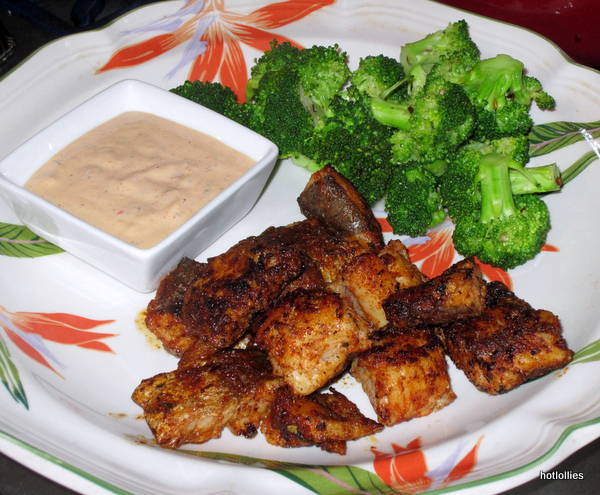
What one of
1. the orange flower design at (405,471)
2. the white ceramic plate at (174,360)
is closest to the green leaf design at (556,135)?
the white ceramic plate at (174,360)

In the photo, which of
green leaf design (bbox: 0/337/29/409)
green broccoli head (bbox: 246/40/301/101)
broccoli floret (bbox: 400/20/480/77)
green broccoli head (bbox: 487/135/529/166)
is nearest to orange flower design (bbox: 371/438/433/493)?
green leaf design (bbox: 0/337/29/409)

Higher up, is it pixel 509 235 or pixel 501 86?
pixel 501 86

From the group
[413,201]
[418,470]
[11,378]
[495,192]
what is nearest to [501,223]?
[495,192]

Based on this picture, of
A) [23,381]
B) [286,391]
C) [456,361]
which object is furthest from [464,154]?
[23,381]

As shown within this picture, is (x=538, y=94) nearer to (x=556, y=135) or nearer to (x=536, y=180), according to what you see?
(x=556, y=135)

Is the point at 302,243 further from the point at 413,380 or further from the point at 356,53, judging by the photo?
the point at 356,53

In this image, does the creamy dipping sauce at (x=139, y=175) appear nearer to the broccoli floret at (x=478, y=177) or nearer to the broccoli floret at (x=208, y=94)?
the broccoli floret at (x=208, y=94)
